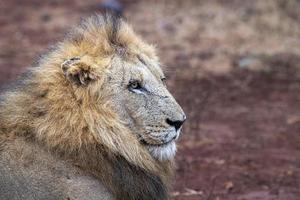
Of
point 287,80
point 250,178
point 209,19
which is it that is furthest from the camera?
point 209,19

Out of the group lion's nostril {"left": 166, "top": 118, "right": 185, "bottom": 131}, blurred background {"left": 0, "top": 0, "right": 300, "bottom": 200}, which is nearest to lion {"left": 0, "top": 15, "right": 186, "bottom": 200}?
lion's nostril {"left": 166, "top": 118, "right": 185, "bottom": 131}

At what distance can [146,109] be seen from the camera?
5.32 meters

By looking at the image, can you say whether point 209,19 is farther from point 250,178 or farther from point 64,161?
point 64,161

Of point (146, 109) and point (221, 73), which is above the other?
point (221, 73)

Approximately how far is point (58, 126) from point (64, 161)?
20 cm

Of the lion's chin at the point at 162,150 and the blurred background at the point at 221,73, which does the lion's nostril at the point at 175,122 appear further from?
the blurred background at the point at 221,73

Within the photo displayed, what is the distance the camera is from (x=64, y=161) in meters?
5.16

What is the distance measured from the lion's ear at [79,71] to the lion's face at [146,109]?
0.14m

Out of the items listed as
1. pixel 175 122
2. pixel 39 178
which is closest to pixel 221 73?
pixel 175 122

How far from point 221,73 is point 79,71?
775 centimetres

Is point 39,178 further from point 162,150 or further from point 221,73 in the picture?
point 221,73

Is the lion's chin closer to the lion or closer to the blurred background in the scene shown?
the lion

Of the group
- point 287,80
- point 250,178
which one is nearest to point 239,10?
point 287,80

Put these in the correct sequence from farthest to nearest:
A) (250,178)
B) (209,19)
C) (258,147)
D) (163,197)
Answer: (209,19) < (258,147) < (250,178) < (163,197)
